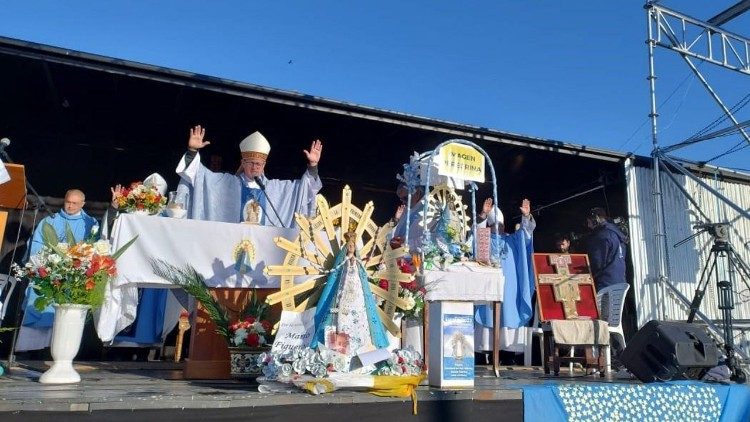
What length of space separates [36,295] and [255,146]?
8.32 feet

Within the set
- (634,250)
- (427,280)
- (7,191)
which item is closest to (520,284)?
(634,250)

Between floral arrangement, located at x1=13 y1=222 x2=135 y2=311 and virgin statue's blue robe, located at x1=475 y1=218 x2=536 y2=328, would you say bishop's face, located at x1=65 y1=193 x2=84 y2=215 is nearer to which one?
floral arrangement, located at x1=13 y1=222 x2=135 y2=311

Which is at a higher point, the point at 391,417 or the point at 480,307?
the point at 480,307

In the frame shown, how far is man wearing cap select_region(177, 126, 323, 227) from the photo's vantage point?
20.0 ft

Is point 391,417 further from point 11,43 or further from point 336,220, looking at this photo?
point 11,43

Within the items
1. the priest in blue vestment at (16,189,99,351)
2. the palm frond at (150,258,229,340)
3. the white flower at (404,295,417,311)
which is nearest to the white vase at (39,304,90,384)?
the palm frond at (150,258,229,340)

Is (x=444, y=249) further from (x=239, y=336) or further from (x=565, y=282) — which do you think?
(x=565, y=282)

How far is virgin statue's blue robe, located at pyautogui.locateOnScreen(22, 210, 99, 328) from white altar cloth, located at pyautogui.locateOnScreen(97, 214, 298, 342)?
1.03 metres

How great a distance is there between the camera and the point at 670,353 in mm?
4918

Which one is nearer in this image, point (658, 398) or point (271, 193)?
point (658, 398)

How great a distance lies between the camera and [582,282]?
22.1 feet

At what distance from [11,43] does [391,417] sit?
15.7 feet

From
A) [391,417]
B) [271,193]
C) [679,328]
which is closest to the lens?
[391,417]

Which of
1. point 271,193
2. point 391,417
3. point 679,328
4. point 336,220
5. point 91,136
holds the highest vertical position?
point 91,136
